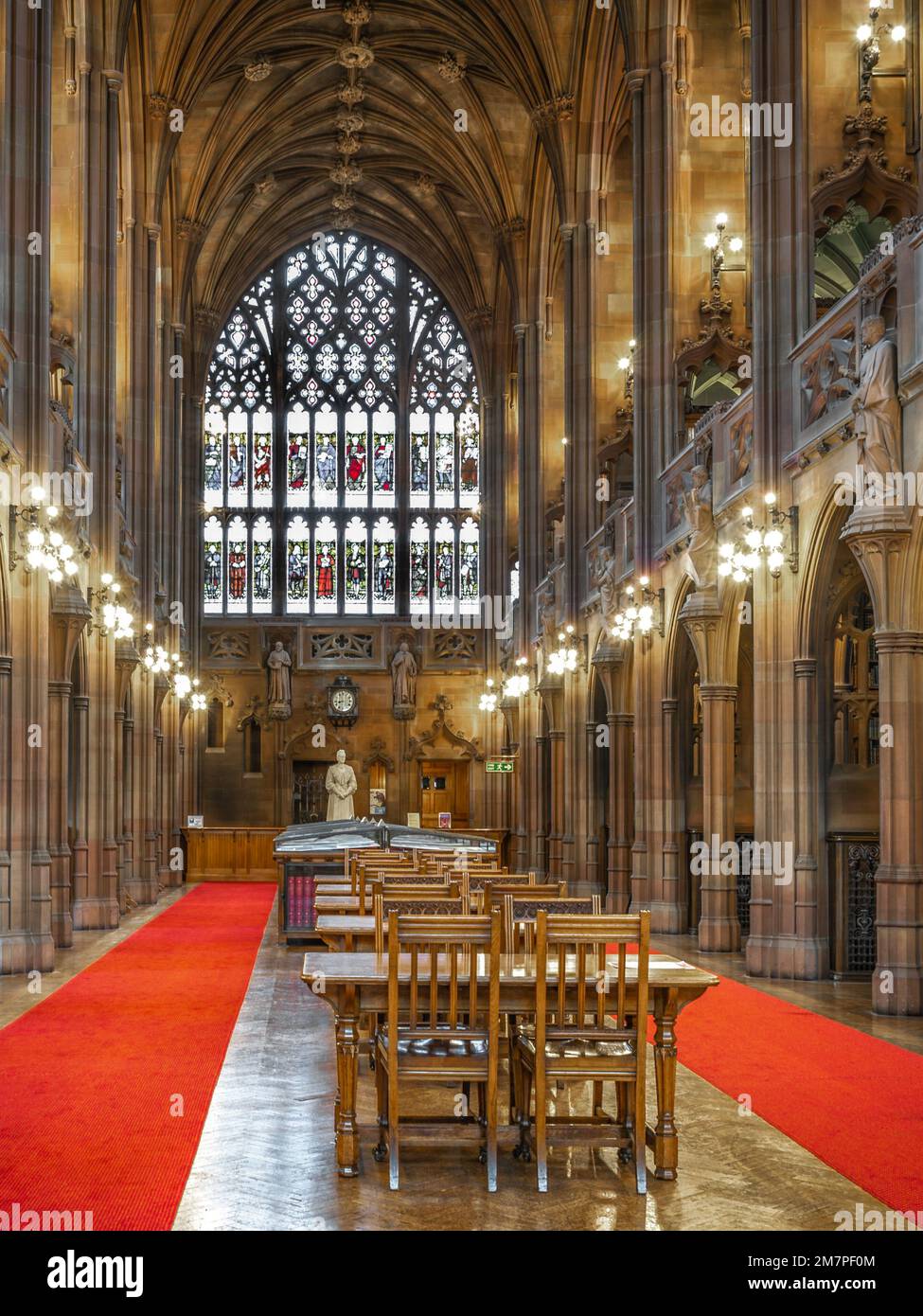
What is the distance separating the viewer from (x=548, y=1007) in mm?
6738

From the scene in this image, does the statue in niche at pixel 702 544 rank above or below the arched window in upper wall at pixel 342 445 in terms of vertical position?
below

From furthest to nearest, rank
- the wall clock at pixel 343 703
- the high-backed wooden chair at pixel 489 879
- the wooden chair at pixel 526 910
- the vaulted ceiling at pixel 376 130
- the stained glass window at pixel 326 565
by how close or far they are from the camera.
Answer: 1. the stained glass window at pixel 326 565
2. the wall clock at pixel 343 703
3. the vaulted ceiling at pixel 376 130
4. the high-backed wooden chair at pixel 489 879
5. the wooden chair at pixel 526 910

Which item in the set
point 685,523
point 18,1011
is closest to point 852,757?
point 685,523

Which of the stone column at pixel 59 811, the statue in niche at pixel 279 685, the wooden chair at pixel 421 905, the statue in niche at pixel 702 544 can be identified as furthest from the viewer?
the statue in niche at pixel 279 685

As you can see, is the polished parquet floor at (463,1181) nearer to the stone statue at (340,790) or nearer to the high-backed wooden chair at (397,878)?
the high-backed wooden chair at (397,878)

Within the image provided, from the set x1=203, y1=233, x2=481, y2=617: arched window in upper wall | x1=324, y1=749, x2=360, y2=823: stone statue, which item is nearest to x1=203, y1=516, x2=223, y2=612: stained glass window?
x1=203, y1=233, x2=481, y2=617: arched window in upper wall

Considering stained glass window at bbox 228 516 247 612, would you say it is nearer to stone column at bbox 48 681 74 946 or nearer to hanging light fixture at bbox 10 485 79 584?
stone column at bbox 48 681 74 946

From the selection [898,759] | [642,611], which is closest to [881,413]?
[898,759]

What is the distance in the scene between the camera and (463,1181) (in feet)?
21.1

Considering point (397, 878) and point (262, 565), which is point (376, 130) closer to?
point (262, 565)

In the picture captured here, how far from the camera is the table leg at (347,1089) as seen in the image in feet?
21.5

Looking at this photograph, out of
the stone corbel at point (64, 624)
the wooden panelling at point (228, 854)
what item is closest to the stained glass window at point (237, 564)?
the wooden panelling at point (228, 854)

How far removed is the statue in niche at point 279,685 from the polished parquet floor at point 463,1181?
32.7 meters

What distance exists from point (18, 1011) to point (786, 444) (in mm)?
9103
